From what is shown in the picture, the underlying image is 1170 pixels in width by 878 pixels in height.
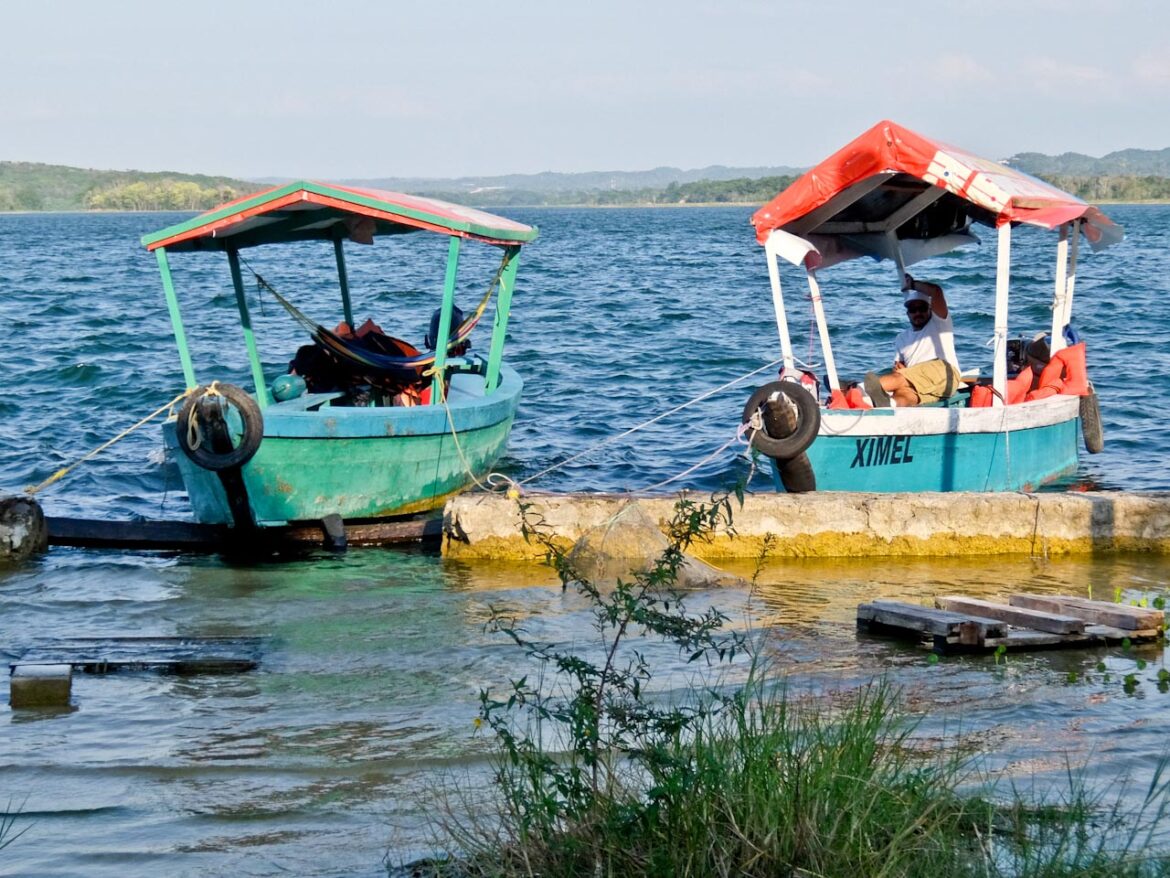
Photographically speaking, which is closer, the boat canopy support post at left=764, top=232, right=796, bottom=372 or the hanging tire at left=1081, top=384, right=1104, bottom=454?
the boat canopy support post at left=764, top=232, right=796, bottom=372

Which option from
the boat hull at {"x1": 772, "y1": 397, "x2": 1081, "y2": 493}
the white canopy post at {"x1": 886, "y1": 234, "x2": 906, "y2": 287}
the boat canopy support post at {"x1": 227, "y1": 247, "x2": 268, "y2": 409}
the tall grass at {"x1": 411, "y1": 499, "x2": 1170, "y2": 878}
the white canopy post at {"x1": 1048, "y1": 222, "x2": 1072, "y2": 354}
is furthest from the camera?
the white canopy post at {"x1": 886, "y1": 234, "x2": 906, "y2": 287}

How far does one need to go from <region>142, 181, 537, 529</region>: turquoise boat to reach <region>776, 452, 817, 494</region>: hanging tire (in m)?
2.71

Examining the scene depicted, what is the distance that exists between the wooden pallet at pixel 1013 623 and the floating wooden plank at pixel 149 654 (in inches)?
136

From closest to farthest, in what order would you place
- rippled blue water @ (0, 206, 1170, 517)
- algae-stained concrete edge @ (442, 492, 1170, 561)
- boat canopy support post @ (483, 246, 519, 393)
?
algae-stained concrete edge @ (442, 492, 1170, 561), boat canopy support post @ (483, 246, 519, 393), rippled blue water @ (0, 206, 1170, 517)

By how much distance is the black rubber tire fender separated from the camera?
10594mm

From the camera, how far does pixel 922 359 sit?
1264 cm

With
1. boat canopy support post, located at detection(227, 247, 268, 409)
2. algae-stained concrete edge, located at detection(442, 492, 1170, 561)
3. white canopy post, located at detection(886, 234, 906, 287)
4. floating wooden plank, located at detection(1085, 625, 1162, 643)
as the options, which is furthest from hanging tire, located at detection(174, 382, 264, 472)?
white canopy post, located at detection(886, 234, 906, 287)

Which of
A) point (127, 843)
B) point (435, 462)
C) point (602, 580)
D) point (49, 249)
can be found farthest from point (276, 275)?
point (127, 843)

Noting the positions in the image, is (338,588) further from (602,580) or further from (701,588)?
(701,588)

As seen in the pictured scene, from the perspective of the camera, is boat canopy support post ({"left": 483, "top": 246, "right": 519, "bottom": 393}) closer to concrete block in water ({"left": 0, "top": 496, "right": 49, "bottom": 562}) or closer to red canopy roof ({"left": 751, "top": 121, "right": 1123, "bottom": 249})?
red canopy roof ({"left": 751, "top": 121, "right": 1123, "bottom": 249})

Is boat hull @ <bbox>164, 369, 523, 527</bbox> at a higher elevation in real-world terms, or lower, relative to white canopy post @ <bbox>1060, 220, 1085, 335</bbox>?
lower

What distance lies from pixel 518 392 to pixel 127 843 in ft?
30.6

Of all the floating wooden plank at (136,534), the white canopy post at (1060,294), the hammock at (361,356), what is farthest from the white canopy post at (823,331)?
the floating wooden plank at (136,534)

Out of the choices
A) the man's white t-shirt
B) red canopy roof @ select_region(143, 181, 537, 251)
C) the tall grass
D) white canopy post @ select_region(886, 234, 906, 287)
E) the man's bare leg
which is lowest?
the tall grass
